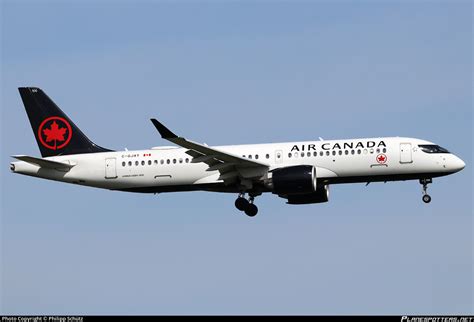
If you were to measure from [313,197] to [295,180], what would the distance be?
544 centimetres

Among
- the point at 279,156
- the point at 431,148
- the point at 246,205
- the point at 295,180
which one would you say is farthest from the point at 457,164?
the point at 246,205

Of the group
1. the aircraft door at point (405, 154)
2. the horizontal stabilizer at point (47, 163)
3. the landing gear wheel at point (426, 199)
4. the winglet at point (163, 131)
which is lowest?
the landing gear wheel at point (426, 199)

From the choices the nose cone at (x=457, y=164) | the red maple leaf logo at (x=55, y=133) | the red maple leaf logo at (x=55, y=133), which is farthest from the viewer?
the red maple leaf logo at (x=55, y=133)

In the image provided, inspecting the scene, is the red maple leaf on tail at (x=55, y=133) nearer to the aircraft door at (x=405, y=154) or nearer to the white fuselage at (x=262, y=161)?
the white fuselage at (x=262, y=161)

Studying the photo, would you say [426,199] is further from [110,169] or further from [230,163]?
[110,169]

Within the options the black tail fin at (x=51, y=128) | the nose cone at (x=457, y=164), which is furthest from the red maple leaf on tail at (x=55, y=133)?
the nose cone at (x=457, y=164)

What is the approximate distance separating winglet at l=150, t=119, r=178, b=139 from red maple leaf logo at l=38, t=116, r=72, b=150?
12.7m

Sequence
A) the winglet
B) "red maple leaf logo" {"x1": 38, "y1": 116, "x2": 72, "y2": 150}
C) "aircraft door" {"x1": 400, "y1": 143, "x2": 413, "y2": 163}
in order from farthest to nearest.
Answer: "red maple leaf logo" {"x1": 38, "y1": 116, "x2": 72, "y2": 150} < "aircraft door" {"x1": 400, "y1": 143, "x2": 413, "y2": 163} < the winglet

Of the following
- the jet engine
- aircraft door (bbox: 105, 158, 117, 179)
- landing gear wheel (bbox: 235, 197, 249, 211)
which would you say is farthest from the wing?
aircraft door (bbox: 105, 158, 117, 179)

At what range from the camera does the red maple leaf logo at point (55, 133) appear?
6525 cm

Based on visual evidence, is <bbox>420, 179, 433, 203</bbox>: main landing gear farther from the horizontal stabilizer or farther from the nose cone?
the horizontal stabilizer

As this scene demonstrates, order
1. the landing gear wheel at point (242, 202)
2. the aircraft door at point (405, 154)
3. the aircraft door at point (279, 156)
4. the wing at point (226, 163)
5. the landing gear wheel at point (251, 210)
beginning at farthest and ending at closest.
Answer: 1. the landing gear wheel at point (251, 210)
2. the landing gear wheel at point (242, 202)
3. the aircraft door at point (279, 156)
4. the aircraft door at point (405, 154)
5. the wing at point (226, 163)

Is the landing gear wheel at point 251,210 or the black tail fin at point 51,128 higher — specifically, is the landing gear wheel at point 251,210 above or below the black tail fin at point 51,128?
below

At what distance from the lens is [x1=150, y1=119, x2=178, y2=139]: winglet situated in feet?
176
